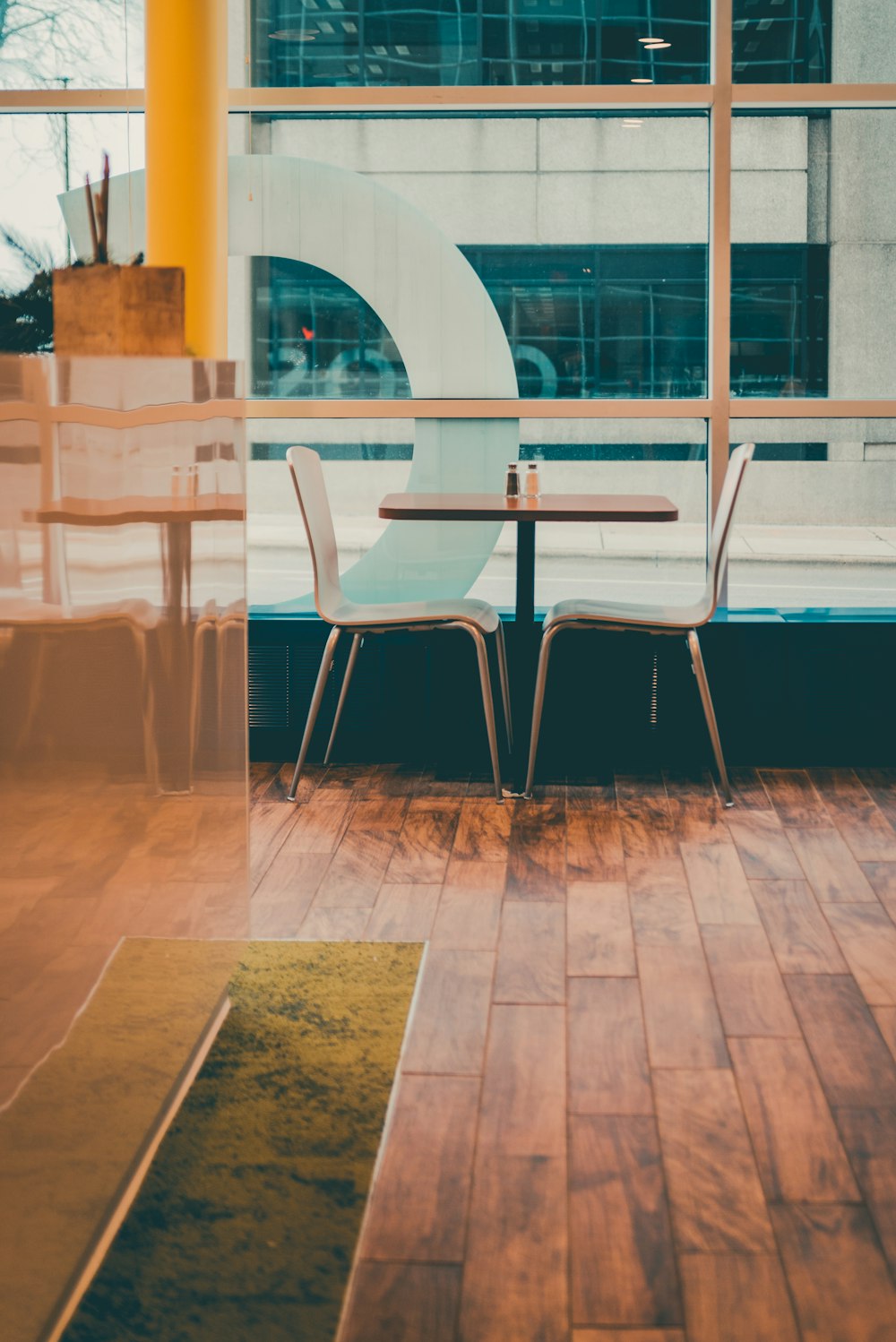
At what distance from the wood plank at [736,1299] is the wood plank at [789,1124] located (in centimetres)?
18

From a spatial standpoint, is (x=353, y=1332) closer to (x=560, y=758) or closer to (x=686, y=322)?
(x=560, y=758)

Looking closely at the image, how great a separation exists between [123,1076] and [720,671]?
9.77 feet

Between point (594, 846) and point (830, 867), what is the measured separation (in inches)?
23.9

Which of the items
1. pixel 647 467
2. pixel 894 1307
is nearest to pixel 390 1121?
pixel 894 1307

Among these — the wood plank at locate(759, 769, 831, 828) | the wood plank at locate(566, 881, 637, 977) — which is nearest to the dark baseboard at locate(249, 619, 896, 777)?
the wood plank at locate(759, 769, 831, 828)

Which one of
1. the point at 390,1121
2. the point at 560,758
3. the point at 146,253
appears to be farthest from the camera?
the point at 560,758

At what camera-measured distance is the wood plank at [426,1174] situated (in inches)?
70.9

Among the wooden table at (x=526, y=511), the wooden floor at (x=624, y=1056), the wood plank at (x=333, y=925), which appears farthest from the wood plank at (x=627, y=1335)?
the wooden table at (x=526, y=511)

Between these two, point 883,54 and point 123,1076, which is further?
point 883,54

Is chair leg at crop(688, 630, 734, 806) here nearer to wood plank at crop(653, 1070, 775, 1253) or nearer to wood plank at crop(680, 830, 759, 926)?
wood plank at crop(680, 830, 759, 926)

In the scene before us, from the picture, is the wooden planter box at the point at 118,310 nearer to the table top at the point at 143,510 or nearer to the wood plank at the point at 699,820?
the table top at the point at 143,510

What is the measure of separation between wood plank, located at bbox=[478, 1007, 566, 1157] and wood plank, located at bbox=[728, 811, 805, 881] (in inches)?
40.1

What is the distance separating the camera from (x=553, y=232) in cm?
477

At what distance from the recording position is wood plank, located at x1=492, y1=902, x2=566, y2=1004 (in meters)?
2.65
